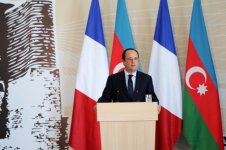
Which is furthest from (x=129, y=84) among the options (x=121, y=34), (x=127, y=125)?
(x=121, y=34)

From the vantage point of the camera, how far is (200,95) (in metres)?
3.88

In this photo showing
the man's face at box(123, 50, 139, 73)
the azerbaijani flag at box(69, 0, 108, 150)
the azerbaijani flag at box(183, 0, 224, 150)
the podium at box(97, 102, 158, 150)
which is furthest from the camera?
the azerbaijani flag at box(69, 0, 108, 150)

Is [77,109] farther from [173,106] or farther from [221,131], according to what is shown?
[221,131]

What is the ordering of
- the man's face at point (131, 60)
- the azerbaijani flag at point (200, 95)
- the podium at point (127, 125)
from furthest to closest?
the azerbaijani flag at point (200, 95)
the man's face at point (131, 60)
the podium at point (127, 125)

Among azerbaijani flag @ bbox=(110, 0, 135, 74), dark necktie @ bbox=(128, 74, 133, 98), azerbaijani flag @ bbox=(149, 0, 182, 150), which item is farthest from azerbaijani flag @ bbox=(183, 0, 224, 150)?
dark necktie @ bbox=(128, 74, 133, 98)

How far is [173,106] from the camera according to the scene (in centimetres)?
391

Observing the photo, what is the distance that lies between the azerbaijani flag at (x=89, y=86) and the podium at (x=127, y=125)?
1.57m

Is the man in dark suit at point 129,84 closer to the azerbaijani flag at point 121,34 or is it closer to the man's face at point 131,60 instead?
the man's face at point 131,60

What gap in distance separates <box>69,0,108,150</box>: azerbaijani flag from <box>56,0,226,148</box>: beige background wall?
261 mm

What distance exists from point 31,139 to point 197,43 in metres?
2.41

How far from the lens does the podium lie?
7.93 feet

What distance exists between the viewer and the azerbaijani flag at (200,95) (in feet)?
12.6

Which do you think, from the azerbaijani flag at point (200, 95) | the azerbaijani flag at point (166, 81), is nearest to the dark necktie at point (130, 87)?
the azerbaijani flag at point (166, 81)

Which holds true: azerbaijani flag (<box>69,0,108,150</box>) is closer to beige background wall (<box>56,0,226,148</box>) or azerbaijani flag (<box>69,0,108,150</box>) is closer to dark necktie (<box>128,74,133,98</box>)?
beige background wall (<box>56,0,226,148</box>)
